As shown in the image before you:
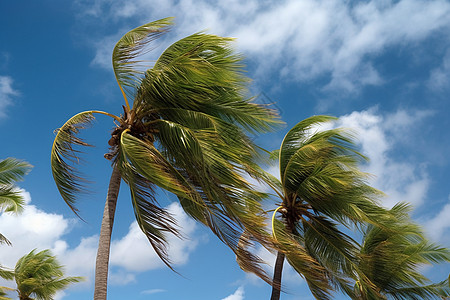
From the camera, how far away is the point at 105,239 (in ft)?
33.4

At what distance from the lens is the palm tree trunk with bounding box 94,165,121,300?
9773mm

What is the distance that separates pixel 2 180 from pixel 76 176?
7.71 metres

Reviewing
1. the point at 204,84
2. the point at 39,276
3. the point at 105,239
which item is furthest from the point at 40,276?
the point at 204,84

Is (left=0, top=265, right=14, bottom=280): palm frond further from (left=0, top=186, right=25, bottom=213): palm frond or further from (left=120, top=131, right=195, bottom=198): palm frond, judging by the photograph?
(left=120, top=131, right=195, bottom=198): palm frond

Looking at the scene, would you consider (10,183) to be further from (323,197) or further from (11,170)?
(323,197)

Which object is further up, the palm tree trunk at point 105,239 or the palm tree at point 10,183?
the palm tree at point 10,183

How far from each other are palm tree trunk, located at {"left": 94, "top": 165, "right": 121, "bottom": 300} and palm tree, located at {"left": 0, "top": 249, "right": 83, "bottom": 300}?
9992 mm

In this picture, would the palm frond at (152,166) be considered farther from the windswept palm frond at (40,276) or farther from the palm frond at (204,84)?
the windswept palm frond at (40,276)

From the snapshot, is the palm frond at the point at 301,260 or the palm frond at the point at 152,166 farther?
A: the palm frond at the point at 301,260

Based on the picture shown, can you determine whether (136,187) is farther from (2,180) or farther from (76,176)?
(2,180)

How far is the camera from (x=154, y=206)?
9688 millimetres

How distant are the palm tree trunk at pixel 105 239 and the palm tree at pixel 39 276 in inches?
393

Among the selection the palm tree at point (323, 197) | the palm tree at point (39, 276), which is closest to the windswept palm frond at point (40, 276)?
the palm tree at point (39, 276)

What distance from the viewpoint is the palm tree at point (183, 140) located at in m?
9.17
